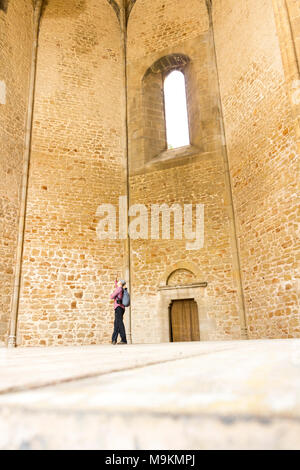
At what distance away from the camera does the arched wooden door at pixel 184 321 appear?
26.2 feet

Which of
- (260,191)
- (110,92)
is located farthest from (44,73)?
(260,191)

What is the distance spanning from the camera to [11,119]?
855cm

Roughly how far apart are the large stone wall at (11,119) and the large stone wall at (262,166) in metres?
5.38

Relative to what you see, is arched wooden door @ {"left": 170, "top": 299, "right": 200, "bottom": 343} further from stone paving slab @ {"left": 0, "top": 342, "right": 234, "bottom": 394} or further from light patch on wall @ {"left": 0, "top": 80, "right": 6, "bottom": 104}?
stone paving slab @ {"left": 0, "top": 342, "right": 234, "bottom": 394}

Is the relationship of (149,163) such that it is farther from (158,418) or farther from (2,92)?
(158,418)

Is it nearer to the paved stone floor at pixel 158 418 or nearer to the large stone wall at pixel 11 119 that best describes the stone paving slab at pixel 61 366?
the paved stone floor at pixel 158 418

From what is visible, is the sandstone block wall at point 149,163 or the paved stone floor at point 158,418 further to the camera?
the sandstone block wall at point 149,163

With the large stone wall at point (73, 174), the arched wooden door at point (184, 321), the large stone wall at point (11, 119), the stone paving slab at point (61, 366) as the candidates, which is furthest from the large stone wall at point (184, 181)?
the stone paving slab at point (61, 366)

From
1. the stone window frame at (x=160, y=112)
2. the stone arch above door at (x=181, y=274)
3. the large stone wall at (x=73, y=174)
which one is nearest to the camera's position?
the large stone wall at (x=73, y=174)

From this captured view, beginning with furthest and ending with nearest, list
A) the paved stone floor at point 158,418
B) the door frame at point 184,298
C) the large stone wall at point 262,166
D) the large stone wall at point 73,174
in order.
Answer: the large stone wall at point 73,174 < the door frame at point 184,298 < the large stone wall at point 262,166 < the paved stone floor at point 158,418

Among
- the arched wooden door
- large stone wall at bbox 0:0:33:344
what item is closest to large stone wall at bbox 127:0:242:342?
the arched wooden door

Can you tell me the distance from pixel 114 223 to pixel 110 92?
4.25 m

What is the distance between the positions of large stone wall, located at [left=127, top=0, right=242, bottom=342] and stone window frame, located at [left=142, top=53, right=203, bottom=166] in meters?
0.10

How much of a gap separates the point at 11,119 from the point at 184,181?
4.76 m
